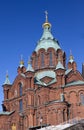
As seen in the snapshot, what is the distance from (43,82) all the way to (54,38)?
12.3m

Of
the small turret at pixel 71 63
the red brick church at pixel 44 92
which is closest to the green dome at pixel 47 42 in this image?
the red brick church at pixel 44 92

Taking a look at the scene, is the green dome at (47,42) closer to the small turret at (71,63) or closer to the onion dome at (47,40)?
the onion dome at (47,40)

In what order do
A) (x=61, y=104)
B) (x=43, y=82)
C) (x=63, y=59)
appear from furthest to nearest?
(x=63, y=59)
(x=43, y=82)
(x=61, y=104)

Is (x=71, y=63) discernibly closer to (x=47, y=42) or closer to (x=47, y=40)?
(x=47, y=42)

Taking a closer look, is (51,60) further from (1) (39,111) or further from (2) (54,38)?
(1) (39,111)

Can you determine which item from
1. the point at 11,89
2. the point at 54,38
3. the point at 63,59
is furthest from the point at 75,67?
the point at 11,89

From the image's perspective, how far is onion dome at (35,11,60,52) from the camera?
229 ft

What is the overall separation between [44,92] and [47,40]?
48.2 ft

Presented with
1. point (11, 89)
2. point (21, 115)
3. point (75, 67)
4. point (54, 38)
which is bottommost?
point (21, 115)

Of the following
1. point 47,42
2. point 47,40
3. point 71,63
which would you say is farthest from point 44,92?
point 47,40

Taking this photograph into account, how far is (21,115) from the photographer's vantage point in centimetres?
6244

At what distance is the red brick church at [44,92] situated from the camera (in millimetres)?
58094

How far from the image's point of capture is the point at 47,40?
7094cm

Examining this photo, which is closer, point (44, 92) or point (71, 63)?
point (44, 92)
